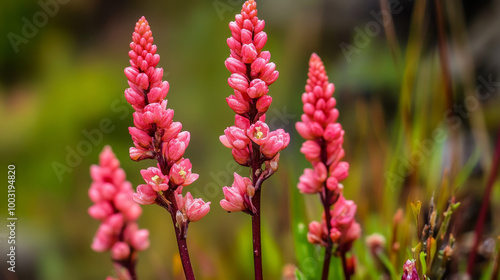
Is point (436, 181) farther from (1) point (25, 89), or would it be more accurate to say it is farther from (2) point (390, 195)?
(1) point (25, 89)

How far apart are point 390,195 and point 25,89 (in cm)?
51

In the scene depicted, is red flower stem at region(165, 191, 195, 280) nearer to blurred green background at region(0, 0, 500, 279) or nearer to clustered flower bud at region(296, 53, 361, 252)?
clustered flower bud at region(296, 53, 361, 252)

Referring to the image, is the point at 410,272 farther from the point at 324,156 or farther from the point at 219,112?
the point at 219,112

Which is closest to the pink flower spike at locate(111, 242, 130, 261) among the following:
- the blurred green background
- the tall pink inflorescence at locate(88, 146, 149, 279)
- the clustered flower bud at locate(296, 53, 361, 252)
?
the tall pink inflorescence at locate(88, 146, 149, 279)

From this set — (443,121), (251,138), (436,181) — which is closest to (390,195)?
(436,181)

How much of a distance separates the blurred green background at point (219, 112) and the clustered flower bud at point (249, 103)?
200 mm

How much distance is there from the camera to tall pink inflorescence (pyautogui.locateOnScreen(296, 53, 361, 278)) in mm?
363

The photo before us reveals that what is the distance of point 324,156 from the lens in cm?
38

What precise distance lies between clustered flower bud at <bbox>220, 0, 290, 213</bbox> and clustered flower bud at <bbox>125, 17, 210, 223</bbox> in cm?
3

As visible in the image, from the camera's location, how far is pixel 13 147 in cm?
72

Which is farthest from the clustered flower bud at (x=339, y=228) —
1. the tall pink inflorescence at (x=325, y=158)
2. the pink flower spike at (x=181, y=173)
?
the pink flower spike at (x=181, y=173)

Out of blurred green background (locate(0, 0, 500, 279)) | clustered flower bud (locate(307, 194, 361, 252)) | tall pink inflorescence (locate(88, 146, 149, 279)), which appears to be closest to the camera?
tall pink inflorescence (locate(88, 146, 149, 279))

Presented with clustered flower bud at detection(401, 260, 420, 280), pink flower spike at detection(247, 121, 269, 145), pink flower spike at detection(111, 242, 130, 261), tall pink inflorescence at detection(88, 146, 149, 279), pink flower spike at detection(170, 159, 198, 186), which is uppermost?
pink flower spike at detection(247, 121, 269, 145)

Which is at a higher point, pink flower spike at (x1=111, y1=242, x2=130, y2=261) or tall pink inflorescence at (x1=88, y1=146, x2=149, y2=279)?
tall pink inflorescence at (x1=88, y1=146, x2=149, y2=279)
